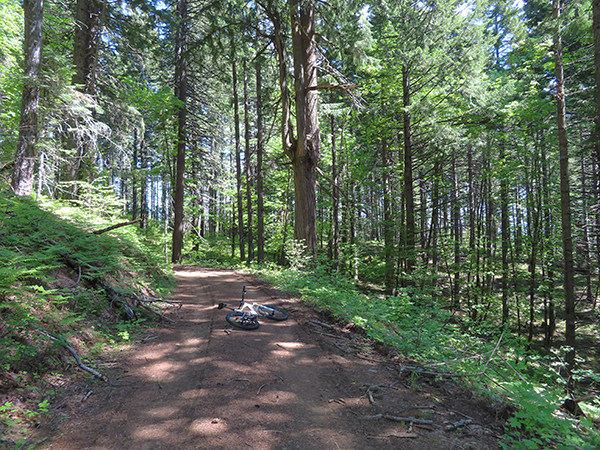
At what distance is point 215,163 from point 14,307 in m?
20.0

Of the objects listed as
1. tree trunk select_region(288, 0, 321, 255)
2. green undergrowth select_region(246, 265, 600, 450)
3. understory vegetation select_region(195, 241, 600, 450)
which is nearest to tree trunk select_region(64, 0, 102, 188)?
tree trunk select_region(288, 0, 321, 255)

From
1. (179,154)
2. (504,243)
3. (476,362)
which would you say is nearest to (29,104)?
(179,154)

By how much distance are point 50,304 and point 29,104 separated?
18.1 ft

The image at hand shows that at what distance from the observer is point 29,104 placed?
22.0 feet

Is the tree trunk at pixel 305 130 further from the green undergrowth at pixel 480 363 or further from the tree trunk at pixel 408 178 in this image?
the tree trunk at pixel 408 178

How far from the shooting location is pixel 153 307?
19.4ft

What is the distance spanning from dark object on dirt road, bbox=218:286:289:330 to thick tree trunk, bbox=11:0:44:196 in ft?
19.4

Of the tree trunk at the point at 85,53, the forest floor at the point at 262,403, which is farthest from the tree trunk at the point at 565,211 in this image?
the tree trunk at the point at 85,53

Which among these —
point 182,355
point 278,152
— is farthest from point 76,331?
point 278,152

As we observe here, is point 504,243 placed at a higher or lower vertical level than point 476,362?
higher

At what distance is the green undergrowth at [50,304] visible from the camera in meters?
2.87

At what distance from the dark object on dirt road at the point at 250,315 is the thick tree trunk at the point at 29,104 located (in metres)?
5.91

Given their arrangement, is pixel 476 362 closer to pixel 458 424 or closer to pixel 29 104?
pixel 458 424

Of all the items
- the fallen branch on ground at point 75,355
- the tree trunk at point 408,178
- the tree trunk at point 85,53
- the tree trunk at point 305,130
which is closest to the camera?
the fallen branch on ground at point 75,355
